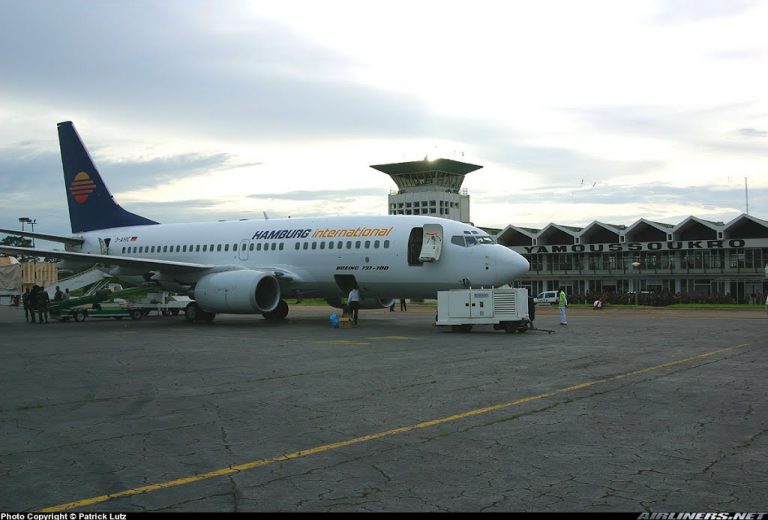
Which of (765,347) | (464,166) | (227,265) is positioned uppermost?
(464,166)

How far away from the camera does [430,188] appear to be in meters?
114

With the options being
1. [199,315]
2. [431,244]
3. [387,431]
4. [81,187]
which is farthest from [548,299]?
[387,431]

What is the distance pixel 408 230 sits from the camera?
2400 cm

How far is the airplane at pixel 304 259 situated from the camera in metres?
22.9

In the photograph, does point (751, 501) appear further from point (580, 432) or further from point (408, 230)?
point (408, 230)

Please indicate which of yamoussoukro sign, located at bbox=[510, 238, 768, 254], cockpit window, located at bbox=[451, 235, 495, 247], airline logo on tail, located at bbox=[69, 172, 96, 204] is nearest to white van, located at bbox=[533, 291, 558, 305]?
yamoussoukro sign, located at bbox=[510, 238, 768, 254]

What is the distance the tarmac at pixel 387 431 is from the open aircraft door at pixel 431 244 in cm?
755

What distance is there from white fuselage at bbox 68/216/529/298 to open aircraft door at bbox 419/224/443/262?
0.14 metres

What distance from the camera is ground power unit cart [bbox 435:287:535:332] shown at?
68.5 feet

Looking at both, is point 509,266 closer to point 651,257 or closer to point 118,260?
point 118,260

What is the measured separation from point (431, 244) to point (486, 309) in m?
3.08

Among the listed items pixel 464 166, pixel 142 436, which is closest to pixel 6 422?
pixel 142 436

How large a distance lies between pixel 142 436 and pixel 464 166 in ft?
365

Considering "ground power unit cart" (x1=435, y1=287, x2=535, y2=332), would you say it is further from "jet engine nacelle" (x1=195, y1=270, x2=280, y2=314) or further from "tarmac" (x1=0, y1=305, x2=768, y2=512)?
"jet engine nacelle" (x1=195, y1=270, x2=280, y2=314)
